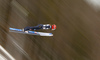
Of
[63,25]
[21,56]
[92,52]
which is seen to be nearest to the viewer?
[92,52]

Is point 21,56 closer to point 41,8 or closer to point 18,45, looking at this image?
point 18,45

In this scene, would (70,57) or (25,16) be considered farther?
(25,16)

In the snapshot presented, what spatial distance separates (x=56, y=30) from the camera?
2.78ft

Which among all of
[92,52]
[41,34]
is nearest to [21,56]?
[41,34]

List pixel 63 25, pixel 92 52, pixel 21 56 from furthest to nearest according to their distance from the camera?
pixel 21 56, pixel 63 25, pixel 92 52

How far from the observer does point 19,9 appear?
1020 mm

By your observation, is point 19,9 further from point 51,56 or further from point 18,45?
point 51,56

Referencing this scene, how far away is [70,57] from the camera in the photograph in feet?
2.61

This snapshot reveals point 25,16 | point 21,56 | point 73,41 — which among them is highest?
point 25,16

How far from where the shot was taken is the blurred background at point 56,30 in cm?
75

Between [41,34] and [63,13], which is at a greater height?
[63,13]

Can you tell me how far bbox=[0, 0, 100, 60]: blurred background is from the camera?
29.5 inches

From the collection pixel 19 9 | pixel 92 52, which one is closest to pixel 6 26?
pixel 19 9

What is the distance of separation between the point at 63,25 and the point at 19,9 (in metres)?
0.43
